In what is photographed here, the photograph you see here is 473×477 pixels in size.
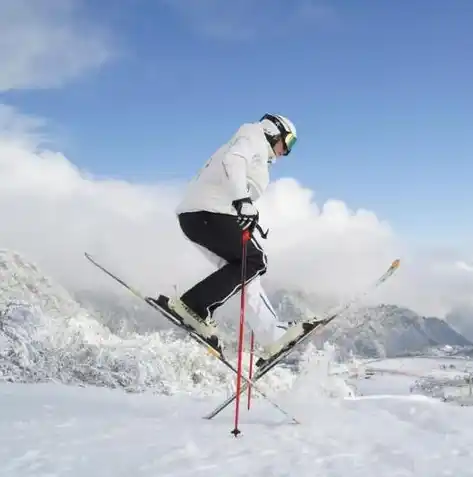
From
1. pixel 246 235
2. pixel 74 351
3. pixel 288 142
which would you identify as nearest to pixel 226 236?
pixel 246 235

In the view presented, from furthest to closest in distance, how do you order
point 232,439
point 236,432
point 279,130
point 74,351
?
point 74,351 < point 279,130 < point 236,432 < point 232,439

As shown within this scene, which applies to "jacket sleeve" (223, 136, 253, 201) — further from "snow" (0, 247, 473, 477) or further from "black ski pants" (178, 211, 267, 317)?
"snow" (0, 247, 473, 477)

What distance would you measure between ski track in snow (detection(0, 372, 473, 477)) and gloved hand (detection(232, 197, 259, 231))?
4.33ft

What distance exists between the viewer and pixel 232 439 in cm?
307

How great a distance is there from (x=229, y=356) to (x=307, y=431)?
49.4 inches

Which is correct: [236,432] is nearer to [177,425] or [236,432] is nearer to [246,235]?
[177,425]

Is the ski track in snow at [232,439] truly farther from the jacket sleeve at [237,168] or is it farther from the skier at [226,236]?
the jacket sleeve at [237,168]

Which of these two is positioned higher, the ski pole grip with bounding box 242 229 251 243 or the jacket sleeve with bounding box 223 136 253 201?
the jacket sleeve with bounding box 223 136 253 201

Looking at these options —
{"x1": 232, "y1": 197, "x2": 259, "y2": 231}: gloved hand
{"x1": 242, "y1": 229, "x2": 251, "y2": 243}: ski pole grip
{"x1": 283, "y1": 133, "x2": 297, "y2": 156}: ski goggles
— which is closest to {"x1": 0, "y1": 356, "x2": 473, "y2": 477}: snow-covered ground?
{"x1": 242, "y1": 229, "x2": 251, "y2": 243}: ski pole grip

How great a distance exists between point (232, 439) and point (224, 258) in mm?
1616

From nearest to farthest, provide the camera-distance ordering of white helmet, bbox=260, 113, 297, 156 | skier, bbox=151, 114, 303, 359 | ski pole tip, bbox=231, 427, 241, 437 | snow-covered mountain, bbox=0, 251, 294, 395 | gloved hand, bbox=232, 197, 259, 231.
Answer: ski pole tip, bbox=231, 427, 241, 437 < gloved hand, bbox=232, 197, 259, 231 < skier, bbox=151, 114, 303, 359 < white helmet, bbox=260, 113, 297, 156 < snow-covered mountain, bbox=0, 251, 294, 395

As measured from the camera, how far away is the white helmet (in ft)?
14.7

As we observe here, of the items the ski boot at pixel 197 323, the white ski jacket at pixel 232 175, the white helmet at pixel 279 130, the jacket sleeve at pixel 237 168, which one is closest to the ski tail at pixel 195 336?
the ski boot at pixel 197 323

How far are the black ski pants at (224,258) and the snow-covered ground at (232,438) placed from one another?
0.83 m
